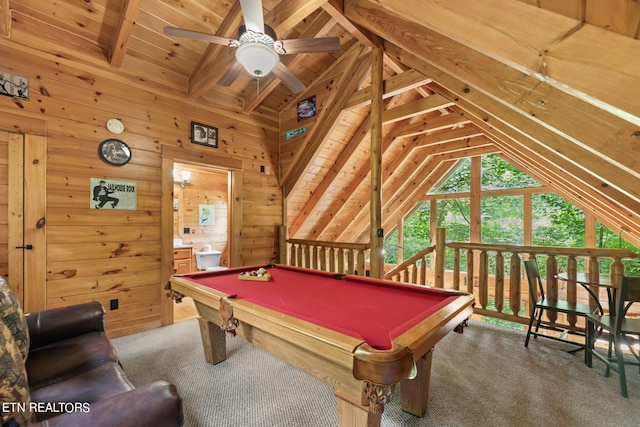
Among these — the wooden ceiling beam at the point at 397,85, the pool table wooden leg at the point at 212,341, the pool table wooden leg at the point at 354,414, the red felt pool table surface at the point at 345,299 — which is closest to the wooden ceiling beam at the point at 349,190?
the wooden ceiling beam at the point at 397,85

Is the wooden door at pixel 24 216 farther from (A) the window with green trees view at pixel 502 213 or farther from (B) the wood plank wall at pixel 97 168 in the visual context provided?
(A) the window with green trees view at pixel 502 213

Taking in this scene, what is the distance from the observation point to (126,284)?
2908mm

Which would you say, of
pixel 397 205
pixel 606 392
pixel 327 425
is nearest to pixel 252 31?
pixel 327 425

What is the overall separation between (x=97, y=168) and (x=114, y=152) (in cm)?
23

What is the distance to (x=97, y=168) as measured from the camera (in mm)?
2744

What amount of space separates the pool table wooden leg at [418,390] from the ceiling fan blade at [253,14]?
239 cm

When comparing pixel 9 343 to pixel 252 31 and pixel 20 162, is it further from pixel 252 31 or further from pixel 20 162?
pixel 20 162

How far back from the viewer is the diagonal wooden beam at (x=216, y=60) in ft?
8.69

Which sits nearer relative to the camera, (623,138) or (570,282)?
(623,138)

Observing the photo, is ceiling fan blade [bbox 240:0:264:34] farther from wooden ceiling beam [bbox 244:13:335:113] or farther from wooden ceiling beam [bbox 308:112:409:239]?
wooden ceiling beam [bbox 308:112:409:239]

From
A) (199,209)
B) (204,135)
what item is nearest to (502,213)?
(204,135)

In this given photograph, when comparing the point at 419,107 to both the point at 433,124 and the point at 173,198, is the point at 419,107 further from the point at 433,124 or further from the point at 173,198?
the point at 173,198

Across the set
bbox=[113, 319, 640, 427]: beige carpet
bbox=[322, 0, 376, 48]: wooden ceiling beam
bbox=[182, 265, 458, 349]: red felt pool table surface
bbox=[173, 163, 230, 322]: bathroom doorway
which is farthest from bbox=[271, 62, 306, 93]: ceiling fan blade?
bbox=[173, 163, 230, 322]: bathroom doorway

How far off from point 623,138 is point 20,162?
13.7 ft
